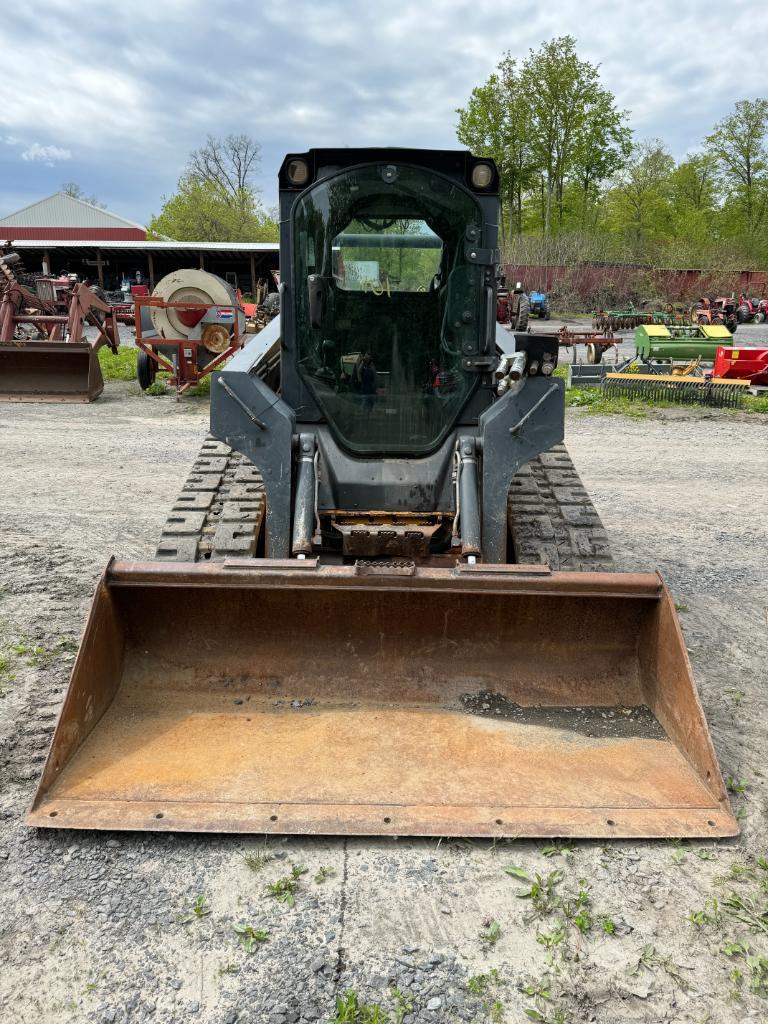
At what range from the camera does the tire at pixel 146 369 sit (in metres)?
12.9

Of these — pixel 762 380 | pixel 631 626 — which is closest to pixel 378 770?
pixel 631 626

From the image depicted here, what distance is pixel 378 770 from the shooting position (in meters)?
2.78

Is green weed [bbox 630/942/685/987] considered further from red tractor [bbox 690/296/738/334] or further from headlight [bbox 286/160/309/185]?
red tractor [bbox 690/296/738/334]

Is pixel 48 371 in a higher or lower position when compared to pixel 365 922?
higher

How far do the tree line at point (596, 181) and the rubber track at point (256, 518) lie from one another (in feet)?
112

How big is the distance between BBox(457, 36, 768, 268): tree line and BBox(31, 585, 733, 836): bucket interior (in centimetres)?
3539

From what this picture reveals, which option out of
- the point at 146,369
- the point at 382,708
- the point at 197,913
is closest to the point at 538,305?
the point at 146,369

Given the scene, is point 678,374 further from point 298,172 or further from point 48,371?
point 298,172

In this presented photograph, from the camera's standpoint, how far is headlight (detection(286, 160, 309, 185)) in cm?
386

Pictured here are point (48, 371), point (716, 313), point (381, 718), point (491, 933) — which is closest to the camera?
point (491, 933)

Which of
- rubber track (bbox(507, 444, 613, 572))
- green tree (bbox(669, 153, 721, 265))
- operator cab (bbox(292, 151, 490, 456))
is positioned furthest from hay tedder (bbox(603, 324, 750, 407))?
green tree (bbox(669, 153, 721, 265))

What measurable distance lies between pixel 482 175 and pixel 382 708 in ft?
8.85

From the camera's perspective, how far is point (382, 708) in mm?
3191

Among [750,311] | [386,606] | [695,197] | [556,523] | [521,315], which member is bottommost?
[386,606]
